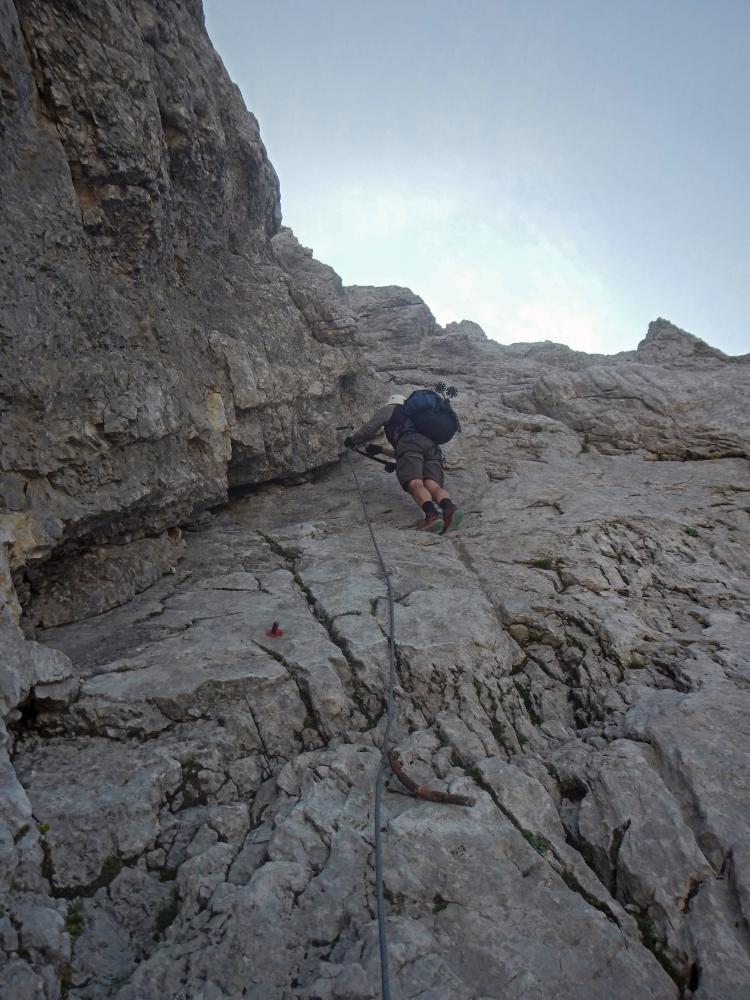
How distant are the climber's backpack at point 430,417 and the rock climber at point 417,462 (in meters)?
0.06

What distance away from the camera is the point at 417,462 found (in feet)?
31.9

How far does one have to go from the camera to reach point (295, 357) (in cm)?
1051

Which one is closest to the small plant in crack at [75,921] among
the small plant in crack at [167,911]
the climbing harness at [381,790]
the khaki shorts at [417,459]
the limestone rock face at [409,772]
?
the limestone rock face at [409,772]

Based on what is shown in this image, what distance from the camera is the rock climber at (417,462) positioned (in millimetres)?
8992

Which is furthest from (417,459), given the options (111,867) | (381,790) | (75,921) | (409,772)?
(75,921)

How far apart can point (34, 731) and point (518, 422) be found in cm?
1036

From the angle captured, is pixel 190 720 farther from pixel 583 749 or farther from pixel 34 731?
pixel 583 749

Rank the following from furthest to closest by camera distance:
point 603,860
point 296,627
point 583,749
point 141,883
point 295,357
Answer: point 295,357, point 296,627, point 583,749, point 603,860, point 141,883

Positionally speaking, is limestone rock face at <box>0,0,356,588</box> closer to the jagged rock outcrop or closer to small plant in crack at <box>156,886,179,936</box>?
the jagged rock outcrop

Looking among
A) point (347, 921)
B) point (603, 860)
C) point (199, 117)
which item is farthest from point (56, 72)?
point (603, 860)

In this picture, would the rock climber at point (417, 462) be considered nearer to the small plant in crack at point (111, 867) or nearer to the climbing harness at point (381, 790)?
the climbing harness at point (381, 790)

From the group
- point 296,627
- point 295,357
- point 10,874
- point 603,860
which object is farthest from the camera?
point 295,357

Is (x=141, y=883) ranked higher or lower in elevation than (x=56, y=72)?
lower

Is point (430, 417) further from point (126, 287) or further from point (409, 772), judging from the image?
point (409, 772)
